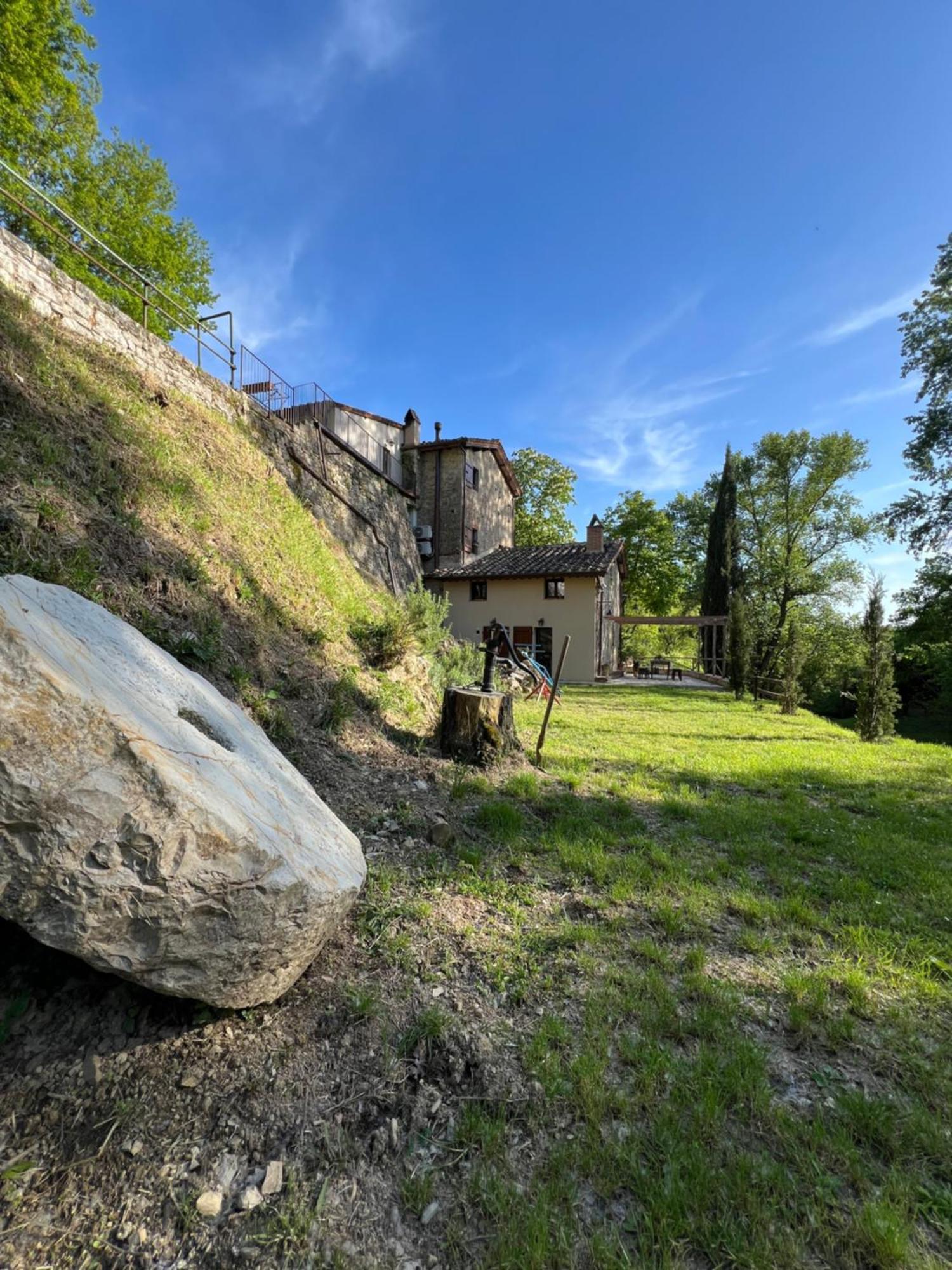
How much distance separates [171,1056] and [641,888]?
263 cm

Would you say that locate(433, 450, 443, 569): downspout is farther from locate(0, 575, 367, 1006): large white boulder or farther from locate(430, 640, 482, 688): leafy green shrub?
locate(0, 575, 367, 1006): large white boulder

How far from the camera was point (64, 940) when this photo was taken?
1477 mm

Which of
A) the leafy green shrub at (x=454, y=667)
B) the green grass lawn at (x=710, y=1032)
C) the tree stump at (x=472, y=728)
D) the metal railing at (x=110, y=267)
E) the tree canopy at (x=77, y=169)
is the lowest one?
the green grass lawn at (x=710, y=1032)

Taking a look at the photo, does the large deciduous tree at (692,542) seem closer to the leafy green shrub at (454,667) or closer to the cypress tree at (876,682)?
the cypress tree at (876,682)

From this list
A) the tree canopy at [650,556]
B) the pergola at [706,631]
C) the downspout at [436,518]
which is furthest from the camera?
the tree canopy at [650,556]

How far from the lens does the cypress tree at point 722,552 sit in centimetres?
2723

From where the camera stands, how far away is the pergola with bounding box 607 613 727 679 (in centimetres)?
2100

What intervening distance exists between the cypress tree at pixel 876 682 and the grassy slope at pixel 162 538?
10039mm

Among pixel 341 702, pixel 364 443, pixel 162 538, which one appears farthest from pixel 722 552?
pixel 162 538

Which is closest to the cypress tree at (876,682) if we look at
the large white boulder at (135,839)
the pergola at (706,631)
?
the pergola at (706,631)

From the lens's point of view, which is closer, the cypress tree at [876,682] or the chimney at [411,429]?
the cypress tree at [876,682]

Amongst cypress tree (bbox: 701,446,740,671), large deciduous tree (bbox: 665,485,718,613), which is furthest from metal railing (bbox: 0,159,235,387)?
large deciduous tree (bbox: 665,485,718,613)

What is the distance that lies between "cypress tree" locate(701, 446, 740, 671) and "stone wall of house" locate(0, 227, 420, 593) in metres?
17.4

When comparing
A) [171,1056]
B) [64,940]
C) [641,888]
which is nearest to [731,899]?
[641,888]
